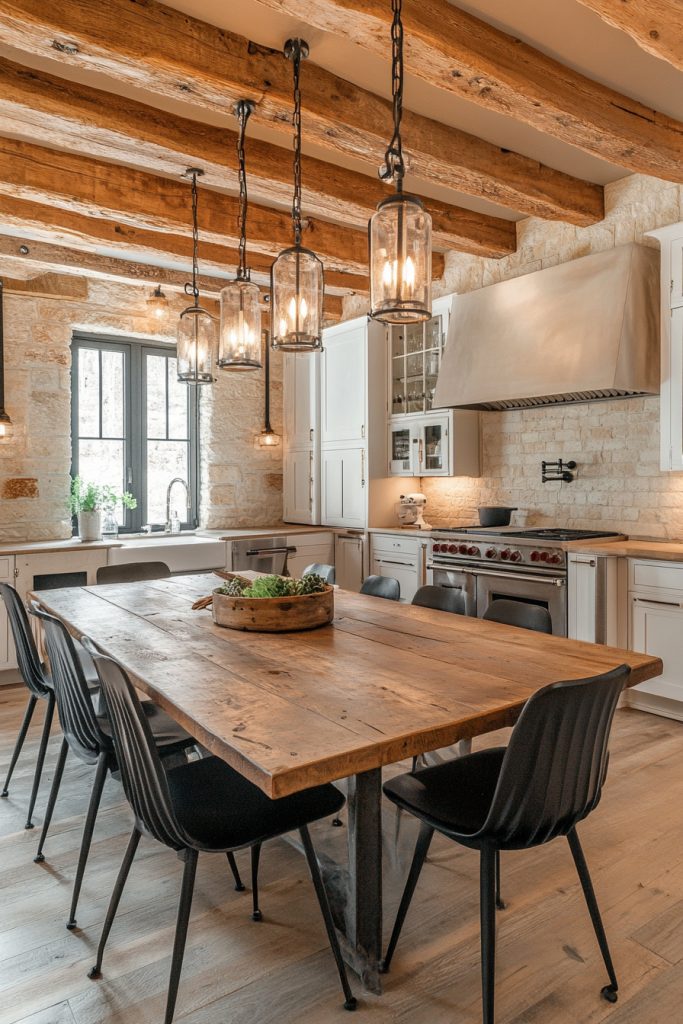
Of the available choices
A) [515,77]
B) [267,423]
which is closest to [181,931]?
[515,77]

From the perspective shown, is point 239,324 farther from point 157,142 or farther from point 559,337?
point 559,337

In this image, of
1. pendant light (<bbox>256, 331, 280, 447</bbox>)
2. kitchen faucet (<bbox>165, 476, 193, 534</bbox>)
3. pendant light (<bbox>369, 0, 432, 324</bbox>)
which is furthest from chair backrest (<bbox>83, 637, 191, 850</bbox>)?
pendant light (<bbox>256, 331, 280, 447</bbox>)

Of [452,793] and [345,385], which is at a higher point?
[345,385]

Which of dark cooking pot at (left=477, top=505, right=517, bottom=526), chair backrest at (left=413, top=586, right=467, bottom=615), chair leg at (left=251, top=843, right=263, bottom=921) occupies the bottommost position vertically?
chair leg at (left=251, top=843, right=263, bottom=921)

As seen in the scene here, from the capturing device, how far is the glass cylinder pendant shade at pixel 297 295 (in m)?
2.30

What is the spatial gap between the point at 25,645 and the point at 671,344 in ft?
12.2

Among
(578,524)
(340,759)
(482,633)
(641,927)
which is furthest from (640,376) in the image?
(340,759)

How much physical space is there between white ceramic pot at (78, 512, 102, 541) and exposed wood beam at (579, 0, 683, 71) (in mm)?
4240

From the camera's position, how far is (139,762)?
167 cm

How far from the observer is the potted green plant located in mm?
5129

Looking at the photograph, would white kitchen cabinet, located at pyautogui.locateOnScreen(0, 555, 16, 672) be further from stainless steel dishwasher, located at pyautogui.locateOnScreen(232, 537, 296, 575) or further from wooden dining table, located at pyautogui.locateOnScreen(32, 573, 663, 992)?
wooden dining table, located at pyautogui.locateOnScreen(32, 573, 663, 992)

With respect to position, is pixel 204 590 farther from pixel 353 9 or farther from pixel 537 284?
pixel 537 284

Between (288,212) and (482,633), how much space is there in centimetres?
340

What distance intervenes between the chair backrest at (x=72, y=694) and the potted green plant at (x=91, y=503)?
285cm
